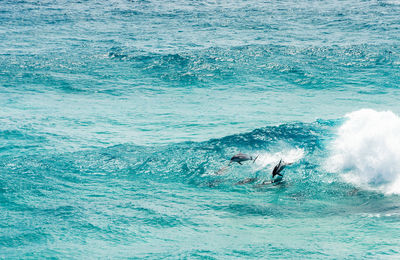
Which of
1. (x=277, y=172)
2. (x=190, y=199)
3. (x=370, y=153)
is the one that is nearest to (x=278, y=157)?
(x=277, y=172)

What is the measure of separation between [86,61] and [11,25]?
5.97m

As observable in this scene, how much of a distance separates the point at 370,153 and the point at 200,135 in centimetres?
319

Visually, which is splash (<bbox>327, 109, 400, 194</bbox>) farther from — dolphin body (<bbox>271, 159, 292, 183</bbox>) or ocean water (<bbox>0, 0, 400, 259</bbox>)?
dolphin body (<bbox>271, 159, 292, 183</bbox>)

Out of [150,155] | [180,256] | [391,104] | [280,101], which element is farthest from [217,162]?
[391,104]

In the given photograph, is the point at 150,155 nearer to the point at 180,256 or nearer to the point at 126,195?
the point at 126,195

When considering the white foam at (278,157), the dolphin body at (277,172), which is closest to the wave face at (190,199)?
the white foam at (278,157)

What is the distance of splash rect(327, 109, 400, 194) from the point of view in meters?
7.73

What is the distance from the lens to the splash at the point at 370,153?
773 cm

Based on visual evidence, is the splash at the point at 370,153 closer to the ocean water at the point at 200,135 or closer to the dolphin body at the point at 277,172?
the ocean water at the point at 200,135

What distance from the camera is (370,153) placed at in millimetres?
8359

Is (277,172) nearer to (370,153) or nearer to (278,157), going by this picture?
(278,157)

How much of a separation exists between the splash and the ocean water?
29 mm

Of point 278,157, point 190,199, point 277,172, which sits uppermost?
point 277,172

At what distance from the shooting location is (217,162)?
8414 millimetres
